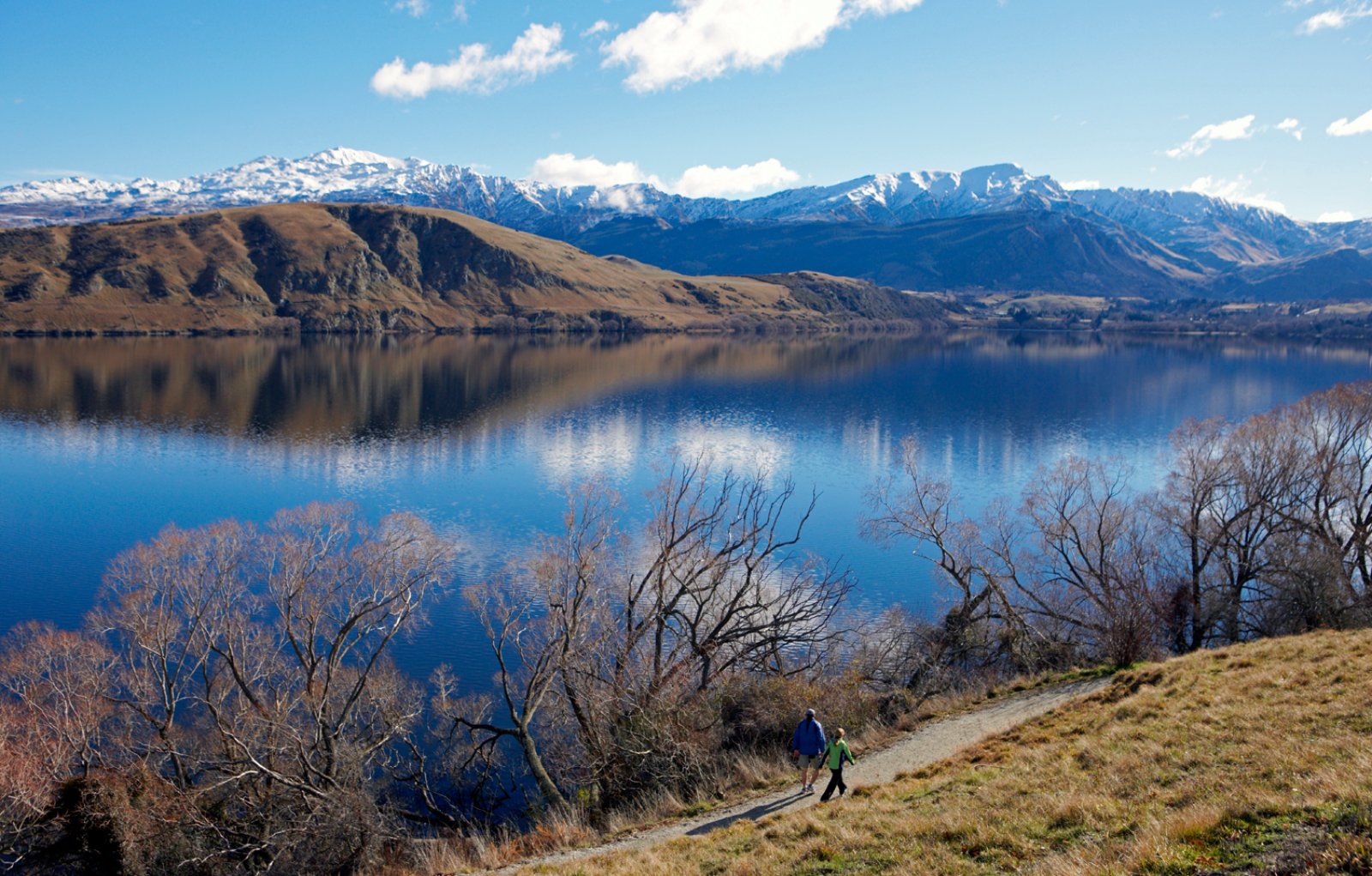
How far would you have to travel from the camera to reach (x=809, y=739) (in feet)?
57.6

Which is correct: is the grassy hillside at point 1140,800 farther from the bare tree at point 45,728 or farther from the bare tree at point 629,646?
the bare tree at point 45,728

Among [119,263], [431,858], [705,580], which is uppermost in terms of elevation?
[119,263]

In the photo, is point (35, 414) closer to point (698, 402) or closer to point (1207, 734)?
point (698, 402)

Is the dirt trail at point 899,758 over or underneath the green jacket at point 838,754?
underneath

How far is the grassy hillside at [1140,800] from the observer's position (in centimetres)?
928

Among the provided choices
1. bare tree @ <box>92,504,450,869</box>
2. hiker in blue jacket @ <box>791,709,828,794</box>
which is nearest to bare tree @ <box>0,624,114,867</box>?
bare tree @ <box>92,504,450,869</box>

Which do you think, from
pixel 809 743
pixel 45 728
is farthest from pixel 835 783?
pixel 45 728

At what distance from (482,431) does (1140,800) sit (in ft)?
201

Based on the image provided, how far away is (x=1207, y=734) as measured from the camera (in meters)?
14.4

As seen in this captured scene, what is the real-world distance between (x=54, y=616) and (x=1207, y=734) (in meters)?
36.4

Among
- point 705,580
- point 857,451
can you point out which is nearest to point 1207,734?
point 705,580

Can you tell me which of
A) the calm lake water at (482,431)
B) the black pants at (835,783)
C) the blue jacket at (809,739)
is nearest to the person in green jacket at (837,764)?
the black pants at (835,783)

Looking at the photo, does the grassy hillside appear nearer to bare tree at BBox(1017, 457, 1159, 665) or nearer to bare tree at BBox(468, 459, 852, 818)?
bare tree at BBox(468, 459, 852, 818)

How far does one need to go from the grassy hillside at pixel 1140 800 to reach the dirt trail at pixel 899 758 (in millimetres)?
1350
